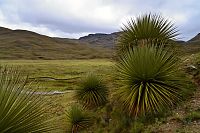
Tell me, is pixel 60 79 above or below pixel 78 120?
below

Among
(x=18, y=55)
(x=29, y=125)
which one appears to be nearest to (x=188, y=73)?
(x=29, y=125)

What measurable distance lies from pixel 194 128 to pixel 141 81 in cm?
245

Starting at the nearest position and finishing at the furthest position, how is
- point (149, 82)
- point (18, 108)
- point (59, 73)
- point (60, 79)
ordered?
1. point (18, 108)
2. point (149, 82)
3. point (60, 79)
4. point (59, 73)

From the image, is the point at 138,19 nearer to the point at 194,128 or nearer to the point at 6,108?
the point at 194,128

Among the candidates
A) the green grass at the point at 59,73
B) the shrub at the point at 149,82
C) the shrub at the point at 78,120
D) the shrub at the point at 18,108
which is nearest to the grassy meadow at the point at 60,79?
the green grass at the point at 59,73

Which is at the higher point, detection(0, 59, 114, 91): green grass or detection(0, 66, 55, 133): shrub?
detection(0, 66, 55, 133): shrub

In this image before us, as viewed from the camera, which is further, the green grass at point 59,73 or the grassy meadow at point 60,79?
the green grass at point 59,73

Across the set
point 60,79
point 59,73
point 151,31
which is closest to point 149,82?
point 151,31

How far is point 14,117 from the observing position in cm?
511

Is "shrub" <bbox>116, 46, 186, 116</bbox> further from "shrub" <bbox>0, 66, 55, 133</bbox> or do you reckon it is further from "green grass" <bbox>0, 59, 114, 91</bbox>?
"shrub" <bbox>0, 66, 55, 133</bbox>

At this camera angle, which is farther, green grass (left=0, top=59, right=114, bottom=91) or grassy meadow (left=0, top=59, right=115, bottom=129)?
green grass (left=0, top=59, right=114, bottom=91)

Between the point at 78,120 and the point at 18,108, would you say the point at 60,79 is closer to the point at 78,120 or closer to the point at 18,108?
the point at 78,120

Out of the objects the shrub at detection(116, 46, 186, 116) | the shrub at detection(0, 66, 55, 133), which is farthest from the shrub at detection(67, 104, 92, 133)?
the shrub at detection(0, 66, 55, 133)

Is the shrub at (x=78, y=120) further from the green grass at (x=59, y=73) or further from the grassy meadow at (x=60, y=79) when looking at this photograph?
the green grass at (x=59, y=73)
